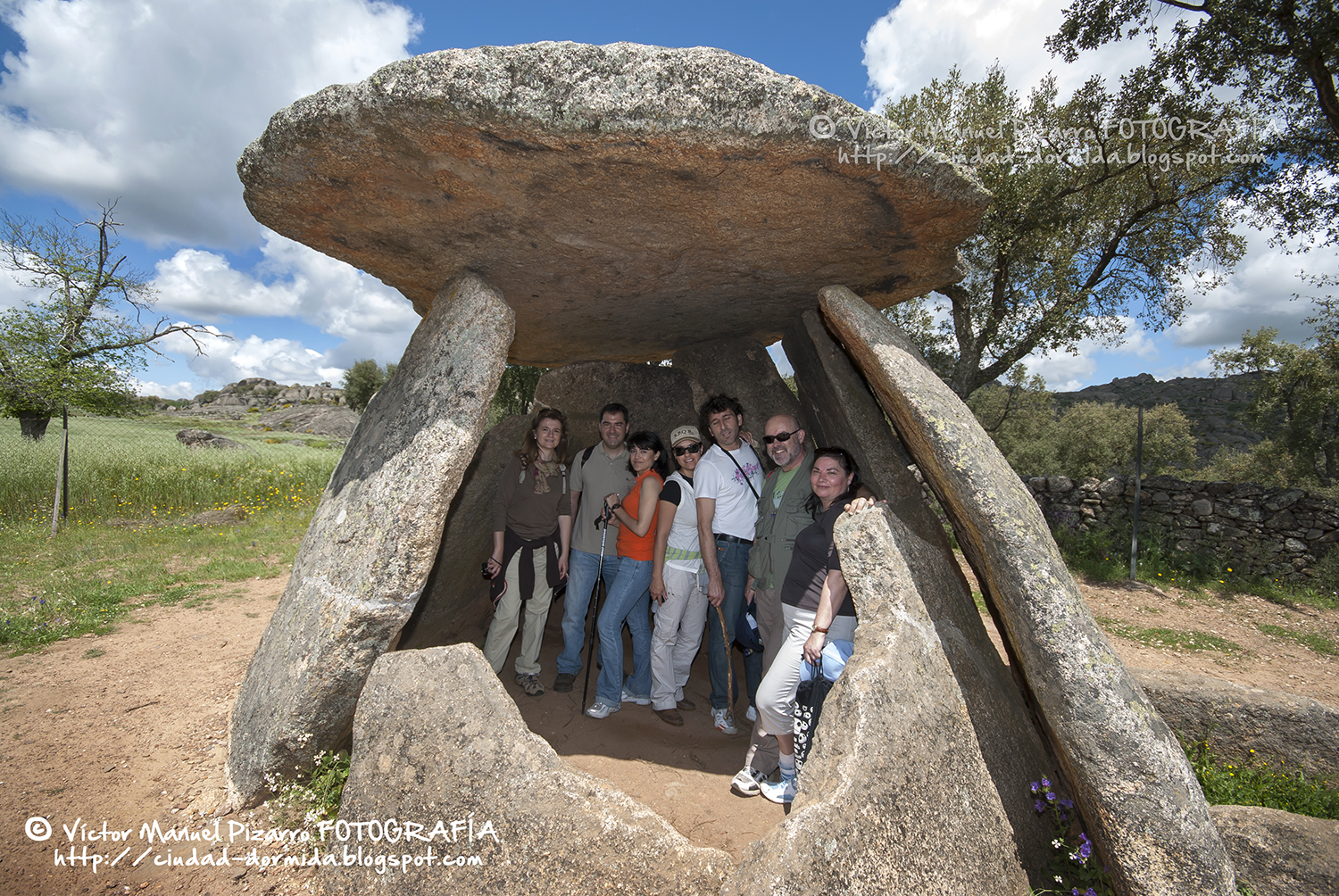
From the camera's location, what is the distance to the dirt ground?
312 centimetres

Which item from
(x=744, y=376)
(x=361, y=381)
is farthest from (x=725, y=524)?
(x=361, y=381)

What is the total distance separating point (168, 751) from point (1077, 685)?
5215mm

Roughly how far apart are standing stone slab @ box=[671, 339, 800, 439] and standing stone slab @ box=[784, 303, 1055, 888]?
1418mm

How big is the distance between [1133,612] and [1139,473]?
296cm

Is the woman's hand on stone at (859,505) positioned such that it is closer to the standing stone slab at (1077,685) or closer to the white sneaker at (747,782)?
the standing stone slab at (1077,685)

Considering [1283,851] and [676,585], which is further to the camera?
[676,585]

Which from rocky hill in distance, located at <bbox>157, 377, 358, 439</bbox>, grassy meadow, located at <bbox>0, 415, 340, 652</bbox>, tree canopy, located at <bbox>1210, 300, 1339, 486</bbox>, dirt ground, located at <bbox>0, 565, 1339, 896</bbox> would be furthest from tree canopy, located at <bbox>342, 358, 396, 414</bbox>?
tree canopy, located at <bbox>1210, 300, 1339, 486</bbox>

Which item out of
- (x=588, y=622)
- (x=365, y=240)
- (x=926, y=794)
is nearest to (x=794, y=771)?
(x=926, y=794)

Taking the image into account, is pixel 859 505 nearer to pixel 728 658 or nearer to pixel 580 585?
pixel 728 658

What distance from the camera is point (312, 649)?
346cm

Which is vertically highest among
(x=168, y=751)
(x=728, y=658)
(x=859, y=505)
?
(x=859, y=505)

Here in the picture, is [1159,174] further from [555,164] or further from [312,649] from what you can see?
[312,649]

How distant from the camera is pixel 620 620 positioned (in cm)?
476

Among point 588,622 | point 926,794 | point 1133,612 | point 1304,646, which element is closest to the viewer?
point 926,794
